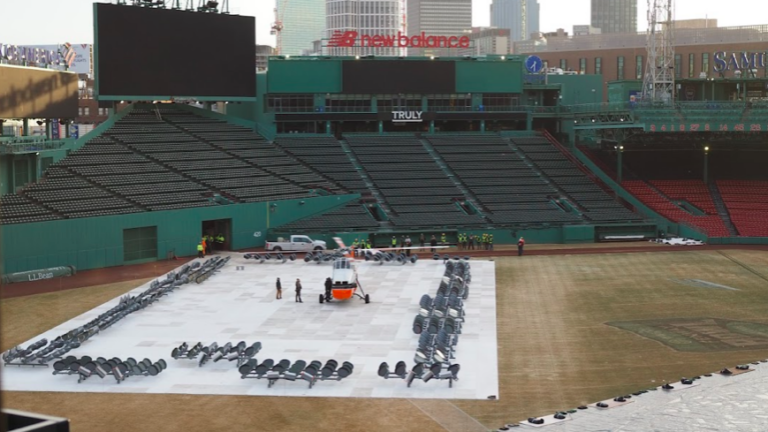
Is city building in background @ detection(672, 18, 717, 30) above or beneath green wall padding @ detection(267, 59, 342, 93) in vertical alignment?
above

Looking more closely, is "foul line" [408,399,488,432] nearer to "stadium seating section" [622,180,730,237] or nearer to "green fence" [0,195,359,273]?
"green fence" [0,195,359,273]

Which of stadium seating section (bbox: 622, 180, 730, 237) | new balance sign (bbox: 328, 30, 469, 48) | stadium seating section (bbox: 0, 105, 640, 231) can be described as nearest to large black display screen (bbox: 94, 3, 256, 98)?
stadium seating section (bbox: 0, 105, 640, 231)

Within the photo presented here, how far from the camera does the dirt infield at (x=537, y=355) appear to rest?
29.4 m

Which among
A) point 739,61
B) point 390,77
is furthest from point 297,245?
point 739,61

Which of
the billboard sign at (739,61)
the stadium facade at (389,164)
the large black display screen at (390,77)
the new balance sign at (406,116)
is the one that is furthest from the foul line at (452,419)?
the billboard sign at (739,61)

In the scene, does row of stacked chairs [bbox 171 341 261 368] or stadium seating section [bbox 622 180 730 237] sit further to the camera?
stadium seating section [bbox 622 180 730 237]

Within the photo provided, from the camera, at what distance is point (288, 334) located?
41.6 m

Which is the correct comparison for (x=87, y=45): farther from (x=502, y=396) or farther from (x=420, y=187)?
(x=502, y=396)

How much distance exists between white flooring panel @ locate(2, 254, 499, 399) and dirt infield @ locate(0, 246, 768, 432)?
963mm

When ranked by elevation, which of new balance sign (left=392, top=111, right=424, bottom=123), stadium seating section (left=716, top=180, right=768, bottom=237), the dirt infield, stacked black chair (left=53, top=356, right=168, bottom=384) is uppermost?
new balance sign (left=392, top=111, right=424, bottom=123)

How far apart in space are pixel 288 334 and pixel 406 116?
5551 centimetres

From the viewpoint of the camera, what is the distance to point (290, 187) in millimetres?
79062

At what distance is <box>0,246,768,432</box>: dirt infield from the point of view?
29422mm

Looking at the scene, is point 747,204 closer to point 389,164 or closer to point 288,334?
point 389,164
